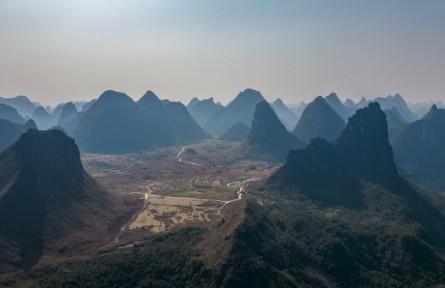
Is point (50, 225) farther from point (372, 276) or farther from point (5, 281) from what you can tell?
point (372, 276)

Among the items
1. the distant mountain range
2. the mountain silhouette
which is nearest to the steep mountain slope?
the distant mountain range

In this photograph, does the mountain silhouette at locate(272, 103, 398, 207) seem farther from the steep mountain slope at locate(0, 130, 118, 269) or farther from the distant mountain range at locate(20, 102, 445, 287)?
the steep mountain slope at locate(0, 130, 118, 269)

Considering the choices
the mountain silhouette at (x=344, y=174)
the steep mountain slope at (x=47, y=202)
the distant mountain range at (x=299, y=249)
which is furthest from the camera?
the mountain silhouette at (x=344, y=174)

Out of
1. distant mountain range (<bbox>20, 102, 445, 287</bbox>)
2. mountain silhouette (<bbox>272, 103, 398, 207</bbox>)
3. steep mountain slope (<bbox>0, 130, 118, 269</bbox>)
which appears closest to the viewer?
distant mountain range (<bbox>20, 102, 445, 287</bbox>)

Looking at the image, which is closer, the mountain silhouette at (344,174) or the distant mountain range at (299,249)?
the distant mountain range at (299,249)

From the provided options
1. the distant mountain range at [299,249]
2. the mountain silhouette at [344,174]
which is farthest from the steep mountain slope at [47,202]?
the mountain silhouette at [344,174]

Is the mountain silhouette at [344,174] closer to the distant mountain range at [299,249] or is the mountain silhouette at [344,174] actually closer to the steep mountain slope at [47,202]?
the distant mountain range at [299,249]

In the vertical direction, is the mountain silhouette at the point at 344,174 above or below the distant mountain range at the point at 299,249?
above

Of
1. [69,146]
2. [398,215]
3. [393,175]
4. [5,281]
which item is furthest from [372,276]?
[69,146]

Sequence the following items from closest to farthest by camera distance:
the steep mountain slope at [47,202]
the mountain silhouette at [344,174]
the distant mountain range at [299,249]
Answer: the distant mountain range at [299,249]
the steep mountain slope at [47,202]
the mountain silhouette at [344,174]
